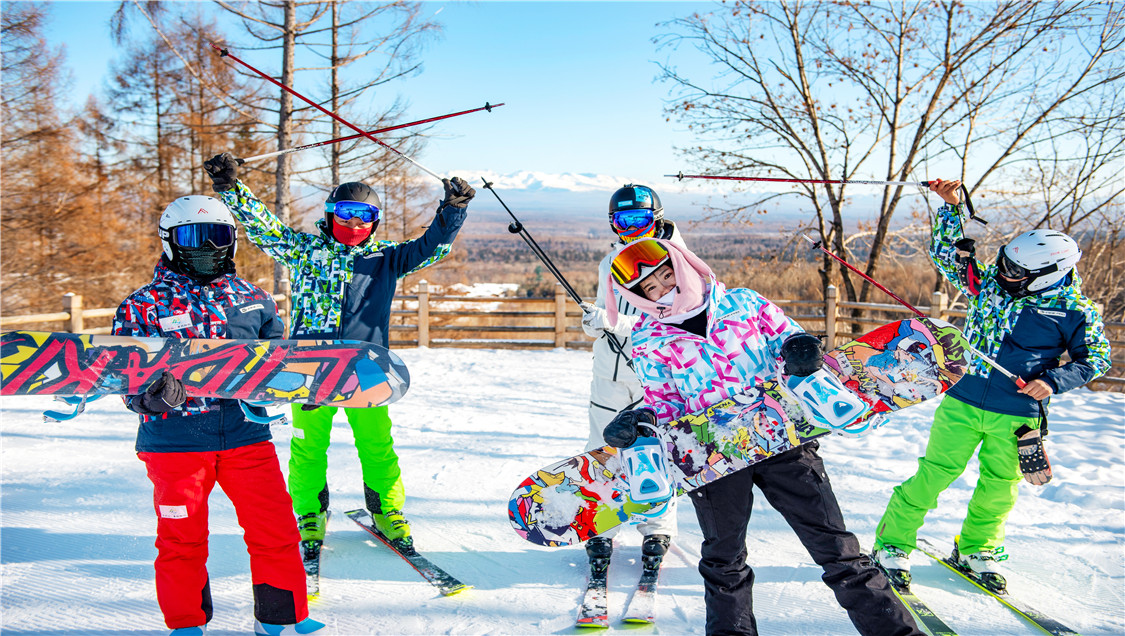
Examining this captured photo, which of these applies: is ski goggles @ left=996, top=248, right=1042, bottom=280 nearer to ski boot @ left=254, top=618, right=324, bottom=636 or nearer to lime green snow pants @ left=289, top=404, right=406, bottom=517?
lime green snow pants @ left=289, top=404, right=406, bottom=517

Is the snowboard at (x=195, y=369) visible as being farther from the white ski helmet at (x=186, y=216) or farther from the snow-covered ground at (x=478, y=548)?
the snow-covered ground at (x=478, y=548)

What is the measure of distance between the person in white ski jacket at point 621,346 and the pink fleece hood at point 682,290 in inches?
30.5

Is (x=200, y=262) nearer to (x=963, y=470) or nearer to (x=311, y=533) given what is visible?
(x=311, y=533)

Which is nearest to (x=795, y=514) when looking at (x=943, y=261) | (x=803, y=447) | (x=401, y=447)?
(x=803, y=447)

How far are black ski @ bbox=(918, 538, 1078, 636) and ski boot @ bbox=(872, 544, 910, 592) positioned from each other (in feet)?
1.06

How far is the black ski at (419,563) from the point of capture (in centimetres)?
270

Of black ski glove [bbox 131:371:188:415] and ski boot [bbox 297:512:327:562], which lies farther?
ski boot [bbox 297:512:327:562]

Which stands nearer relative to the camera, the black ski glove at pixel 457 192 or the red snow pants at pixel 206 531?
the red snow pants at pixel 206 531

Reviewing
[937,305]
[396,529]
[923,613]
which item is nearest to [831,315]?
[937,305]

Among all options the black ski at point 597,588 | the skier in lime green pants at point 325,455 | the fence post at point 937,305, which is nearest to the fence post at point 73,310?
the skier in lime green pants at point 325,455

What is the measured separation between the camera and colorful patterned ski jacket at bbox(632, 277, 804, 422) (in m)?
1.86

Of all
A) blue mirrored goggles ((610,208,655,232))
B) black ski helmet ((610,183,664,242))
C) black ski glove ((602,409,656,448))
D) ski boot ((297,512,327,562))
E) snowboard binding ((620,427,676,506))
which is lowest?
ski boot ((297,512,327,562))

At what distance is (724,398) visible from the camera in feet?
6.28

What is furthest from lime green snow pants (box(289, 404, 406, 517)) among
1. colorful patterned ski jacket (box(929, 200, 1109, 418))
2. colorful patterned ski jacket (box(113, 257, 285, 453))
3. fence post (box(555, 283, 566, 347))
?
fence post (box(555, 283, 566, 347))
